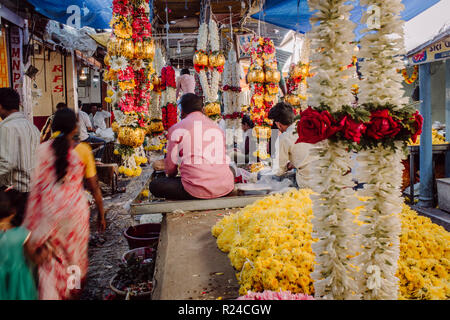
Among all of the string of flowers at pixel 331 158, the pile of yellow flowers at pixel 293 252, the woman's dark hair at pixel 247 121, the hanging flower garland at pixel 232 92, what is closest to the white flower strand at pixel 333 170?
the string of flowers at pixel 331 158

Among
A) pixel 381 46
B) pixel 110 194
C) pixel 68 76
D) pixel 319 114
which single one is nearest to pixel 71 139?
pixel 319 114

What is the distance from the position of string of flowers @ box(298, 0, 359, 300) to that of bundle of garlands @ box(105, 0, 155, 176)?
11.0ft

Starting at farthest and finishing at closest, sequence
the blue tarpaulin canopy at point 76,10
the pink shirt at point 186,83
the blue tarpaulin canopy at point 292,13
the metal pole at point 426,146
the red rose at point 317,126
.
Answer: the pink shirt at point 186,83 < the blue tarpaulin canopy at point 292,13 < the blue tarpaulin canopy at point 76,10 < the metal pole at point 426,146 < the red rose at point 317,126

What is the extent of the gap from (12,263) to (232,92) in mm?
6824

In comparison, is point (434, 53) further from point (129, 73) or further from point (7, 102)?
point (7, 102)

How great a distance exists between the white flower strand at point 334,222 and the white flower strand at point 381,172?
3.8 inches

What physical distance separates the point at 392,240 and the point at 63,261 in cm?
196

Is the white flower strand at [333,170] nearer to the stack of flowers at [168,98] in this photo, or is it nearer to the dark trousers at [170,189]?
the dark trousers at [170,189]

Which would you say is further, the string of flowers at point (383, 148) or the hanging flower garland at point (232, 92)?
the hanging flower garland at point (232, 92)

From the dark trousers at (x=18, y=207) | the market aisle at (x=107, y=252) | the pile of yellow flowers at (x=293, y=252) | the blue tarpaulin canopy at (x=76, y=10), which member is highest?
the blue tarpaulin canopy at (x=76, y=10)

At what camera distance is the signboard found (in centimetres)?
449

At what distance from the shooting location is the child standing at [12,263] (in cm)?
167

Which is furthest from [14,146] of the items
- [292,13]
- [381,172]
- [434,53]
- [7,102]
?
[292,13]

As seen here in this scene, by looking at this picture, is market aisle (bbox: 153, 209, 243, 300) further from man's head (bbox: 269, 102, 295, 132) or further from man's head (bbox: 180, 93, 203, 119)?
man's head (bbox: 269, 102, 295, 132)
